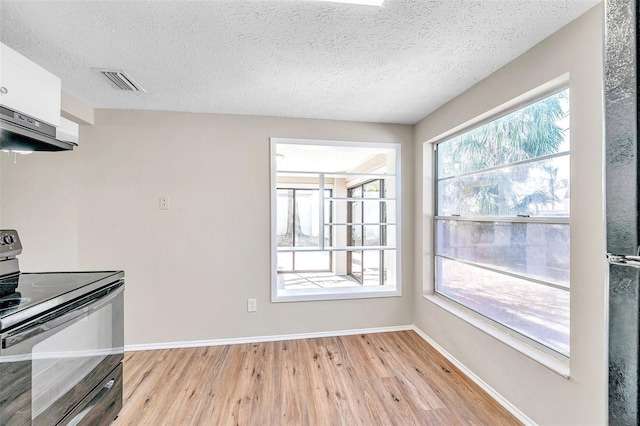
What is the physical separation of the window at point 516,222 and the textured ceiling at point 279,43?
0.48 metres

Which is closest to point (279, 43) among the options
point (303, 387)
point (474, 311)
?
point (303, 387)

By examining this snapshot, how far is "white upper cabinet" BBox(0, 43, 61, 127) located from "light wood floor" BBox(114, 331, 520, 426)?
1.91 meters

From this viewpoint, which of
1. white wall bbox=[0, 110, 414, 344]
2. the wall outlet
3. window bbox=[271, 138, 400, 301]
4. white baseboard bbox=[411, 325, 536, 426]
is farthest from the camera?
window bbox=[271, 138, 400, 301]

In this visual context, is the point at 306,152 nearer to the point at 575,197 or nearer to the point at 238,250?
the point at 238,250

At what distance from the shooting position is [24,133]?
142 cm

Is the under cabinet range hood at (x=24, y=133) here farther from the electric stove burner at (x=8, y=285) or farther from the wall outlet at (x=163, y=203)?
the wall outlet at (x=163, y=203)

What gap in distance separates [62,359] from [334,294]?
224cm

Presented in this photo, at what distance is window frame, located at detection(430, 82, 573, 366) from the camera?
1.64 meters

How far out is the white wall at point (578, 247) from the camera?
1371mm

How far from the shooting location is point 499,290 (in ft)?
6.95

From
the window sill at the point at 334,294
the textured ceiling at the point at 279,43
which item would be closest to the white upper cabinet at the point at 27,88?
the textured ceiling at the point at 279,43

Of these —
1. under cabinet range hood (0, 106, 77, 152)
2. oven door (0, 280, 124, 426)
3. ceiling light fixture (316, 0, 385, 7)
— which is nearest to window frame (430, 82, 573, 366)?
ceiling light fixture (316, 0, 385, 7)

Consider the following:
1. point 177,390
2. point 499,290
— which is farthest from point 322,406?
point 499,290

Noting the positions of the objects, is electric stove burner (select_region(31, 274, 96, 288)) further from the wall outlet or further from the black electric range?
the wall outlet
